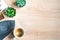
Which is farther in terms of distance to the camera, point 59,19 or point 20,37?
point 59,19

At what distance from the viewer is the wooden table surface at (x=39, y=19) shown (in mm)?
1166

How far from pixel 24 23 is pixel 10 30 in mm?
112

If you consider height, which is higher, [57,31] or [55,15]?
[55,15]

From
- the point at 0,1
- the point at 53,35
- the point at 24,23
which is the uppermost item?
the point at 0,1

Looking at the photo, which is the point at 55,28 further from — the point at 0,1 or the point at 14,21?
the point at 0,1

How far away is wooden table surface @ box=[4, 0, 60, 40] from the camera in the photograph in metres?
1.17

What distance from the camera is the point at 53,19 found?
123 cm

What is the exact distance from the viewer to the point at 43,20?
1.21 meters

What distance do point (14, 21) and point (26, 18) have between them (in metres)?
0.09

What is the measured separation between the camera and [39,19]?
120 centimetres

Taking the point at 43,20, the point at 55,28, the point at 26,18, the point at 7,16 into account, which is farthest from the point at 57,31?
the point at 7,16

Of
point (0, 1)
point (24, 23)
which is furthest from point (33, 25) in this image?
point (0, 1)

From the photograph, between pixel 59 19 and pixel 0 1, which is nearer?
pixel 0 1

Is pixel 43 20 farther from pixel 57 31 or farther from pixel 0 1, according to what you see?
pixel 0 1
